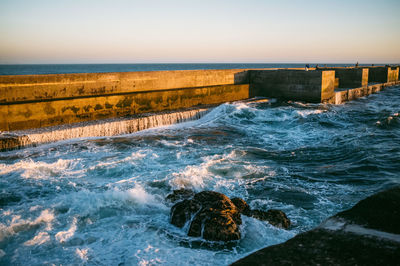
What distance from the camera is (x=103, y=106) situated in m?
12.9

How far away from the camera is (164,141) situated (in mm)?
10789

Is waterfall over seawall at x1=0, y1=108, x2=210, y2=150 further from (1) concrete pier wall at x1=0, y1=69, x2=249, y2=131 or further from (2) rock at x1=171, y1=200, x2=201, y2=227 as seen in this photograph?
(2) rock at x1=171, y1=200, x2=201, y2=227

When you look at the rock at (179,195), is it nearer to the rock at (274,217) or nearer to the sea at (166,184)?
the sea at (166,184)

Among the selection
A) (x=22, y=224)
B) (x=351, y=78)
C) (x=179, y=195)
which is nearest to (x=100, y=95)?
(x=179, y=195)

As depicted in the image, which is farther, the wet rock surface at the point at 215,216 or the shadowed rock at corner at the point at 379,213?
the wet rock surface at the point at 215,216

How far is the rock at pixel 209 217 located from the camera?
4.73 m

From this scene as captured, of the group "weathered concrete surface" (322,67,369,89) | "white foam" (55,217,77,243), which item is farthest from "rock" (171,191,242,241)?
"weathered concrete surface" (322,67,369,89)

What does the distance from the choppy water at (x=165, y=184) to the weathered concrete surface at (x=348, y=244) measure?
180 cm

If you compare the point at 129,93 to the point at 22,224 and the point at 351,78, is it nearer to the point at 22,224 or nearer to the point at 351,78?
the point at 22,224

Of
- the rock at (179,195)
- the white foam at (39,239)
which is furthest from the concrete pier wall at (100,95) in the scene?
the rock at (179,195)

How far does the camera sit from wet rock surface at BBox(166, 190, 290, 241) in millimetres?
4746

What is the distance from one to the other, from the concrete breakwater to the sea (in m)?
1.96

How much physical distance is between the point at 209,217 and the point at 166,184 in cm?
213

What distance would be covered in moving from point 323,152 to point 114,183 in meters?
6.41
